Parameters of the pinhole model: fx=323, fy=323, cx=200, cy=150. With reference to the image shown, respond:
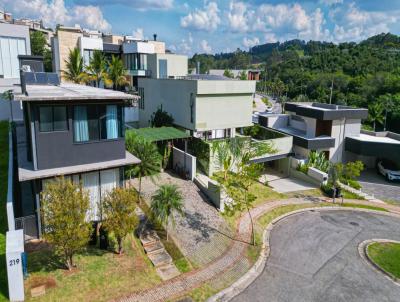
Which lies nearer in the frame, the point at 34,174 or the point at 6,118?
the point at 34,174

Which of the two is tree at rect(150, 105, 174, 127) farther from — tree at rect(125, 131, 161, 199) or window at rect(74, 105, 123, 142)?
window at rect(74, 105, 123, 142)

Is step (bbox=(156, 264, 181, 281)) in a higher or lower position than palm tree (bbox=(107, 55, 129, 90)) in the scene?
lower

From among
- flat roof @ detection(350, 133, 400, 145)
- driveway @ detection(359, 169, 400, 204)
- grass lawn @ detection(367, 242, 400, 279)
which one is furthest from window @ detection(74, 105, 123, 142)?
flat roof @ detection(350, 133, 400, 145)

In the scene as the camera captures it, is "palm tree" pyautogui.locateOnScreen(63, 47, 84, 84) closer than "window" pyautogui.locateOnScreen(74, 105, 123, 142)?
No

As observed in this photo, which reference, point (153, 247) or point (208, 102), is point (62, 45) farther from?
point (153, 247)

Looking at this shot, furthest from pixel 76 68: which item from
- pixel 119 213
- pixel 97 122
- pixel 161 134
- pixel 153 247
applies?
pixel 119 213

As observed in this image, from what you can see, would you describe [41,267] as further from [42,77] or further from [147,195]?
[42,77]

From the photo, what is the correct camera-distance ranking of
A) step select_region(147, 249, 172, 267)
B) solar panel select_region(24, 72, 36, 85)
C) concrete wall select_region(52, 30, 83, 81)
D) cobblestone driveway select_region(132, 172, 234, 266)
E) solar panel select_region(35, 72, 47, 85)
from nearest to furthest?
1. step select_region(147, 249, 172, 267)
2. cobblestone driveway select_region(132, 172, 234, 266)
3. solar panel select_region(24, 72, 36, 85)
4. solar panel select_region(35, 72, 47, 85)
5. concrete wall select_region(52, 30, 83, 81)

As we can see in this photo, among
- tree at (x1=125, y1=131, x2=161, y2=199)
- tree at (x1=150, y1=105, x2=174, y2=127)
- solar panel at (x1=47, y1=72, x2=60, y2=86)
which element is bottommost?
tree at (x1=125, y1=131, x2=161, y2=199)

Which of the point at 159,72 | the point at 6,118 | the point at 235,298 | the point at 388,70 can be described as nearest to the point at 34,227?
the point at 235,298
